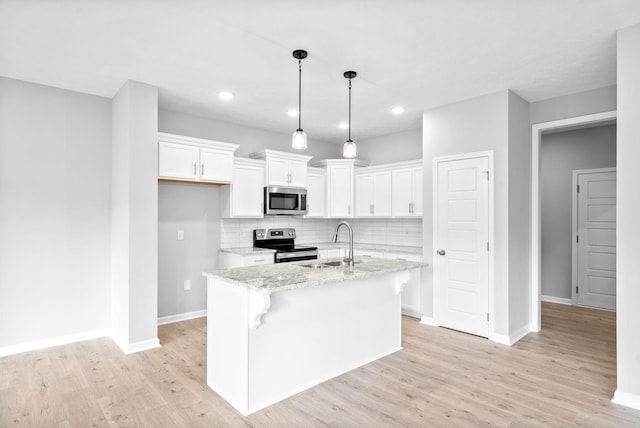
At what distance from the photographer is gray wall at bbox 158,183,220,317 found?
4641mm

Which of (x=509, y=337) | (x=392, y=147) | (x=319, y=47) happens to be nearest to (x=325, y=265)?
(x=319, y=47)

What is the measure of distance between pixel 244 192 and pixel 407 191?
2.29 metres

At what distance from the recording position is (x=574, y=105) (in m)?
4.04

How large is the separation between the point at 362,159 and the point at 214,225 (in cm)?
282

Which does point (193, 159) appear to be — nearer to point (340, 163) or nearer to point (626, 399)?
point (340, 163)

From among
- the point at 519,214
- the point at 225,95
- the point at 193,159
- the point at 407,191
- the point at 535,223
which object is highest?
the point at 225,95

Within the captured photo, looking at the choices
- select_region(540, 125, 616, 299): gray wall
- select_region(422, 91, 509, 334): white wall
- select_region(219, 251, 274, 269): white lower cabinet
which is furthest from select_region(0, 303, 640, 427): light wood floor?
select_region(540, 125, 616, 299): gray wall

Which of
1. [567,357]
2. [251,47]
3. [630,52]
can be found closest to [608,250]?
[567,357]

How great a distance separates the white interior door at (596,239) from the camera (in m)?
5.21

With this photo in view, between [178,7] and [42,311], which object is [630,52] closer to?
[178,7]

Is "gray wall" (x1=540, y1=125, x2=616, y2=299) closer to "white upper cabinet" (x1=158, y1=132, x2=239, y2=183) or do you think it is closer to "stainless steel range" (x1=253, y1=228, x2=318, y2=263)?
"stainless steel range" (x1=253, y1=228, x2=318, y2=263)

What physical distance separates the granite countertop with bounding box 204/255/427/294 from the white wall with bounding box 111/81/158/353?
127 cm

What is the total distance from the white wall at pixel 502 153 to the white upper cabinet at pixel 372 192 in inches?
45.5

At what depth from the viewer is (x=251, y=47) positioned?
2943mm
